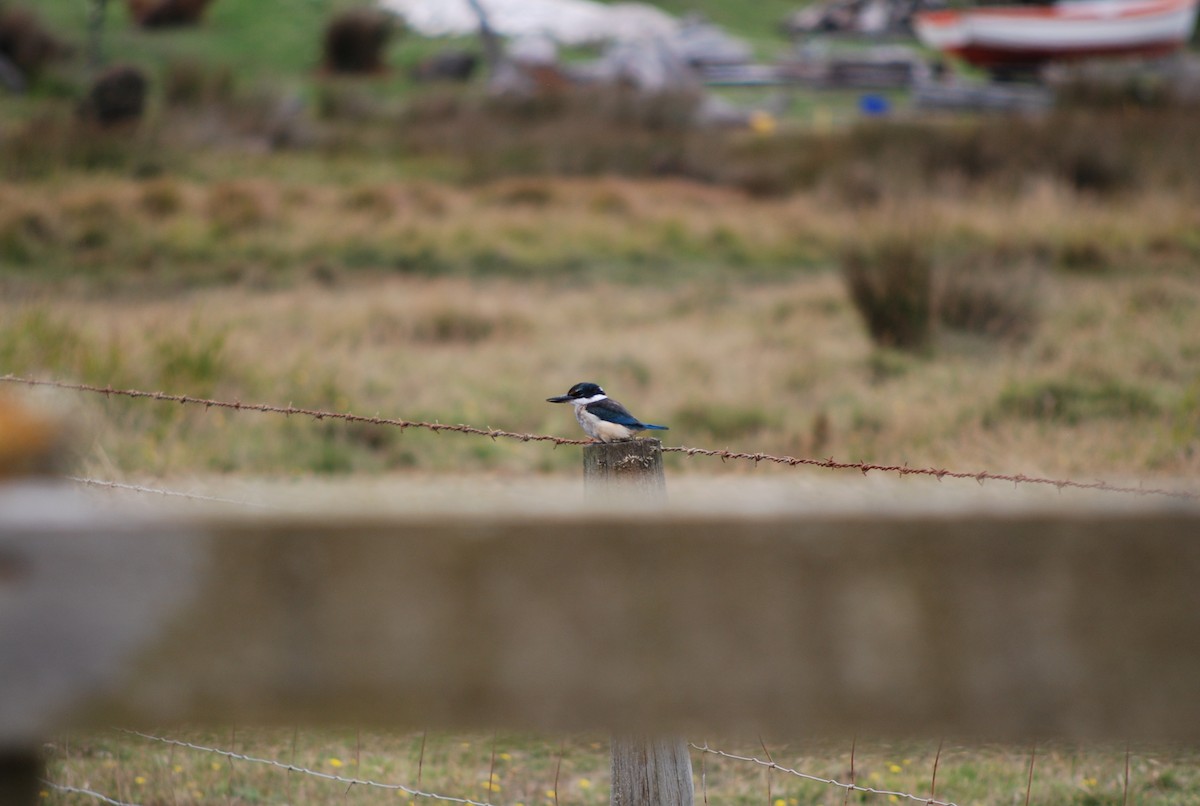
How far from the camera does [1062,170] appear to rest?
18562 millimetres

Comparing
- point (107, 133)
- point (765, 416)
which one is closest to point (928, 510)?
point (765, 416)

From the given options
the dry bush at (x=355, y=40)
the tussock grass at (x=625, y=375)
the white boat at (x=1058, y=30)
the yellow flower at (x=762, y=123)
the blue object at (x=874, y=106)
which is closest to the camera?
the tussock grass at (x=625, y=375)

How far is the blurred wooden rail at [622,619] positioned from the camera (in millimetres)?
1082

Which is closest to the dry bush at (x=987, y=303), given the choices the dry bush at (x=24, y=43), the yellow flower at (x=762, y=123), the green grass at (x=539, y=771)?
the green grass at (x=539, y=771)

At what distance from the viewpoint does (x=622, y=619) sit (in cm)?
111

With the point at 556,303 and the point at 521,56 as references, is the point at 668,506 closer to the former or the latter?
the point at 556,303

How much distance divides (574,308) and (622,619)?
37.9 ft

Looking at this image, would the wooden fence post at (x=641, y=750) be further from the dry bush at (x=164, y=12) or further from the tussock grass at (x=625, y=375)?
the dry bush at (x=164, y=12)

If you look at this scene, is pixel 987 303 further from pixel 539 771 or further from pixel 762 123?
pixel 762 123

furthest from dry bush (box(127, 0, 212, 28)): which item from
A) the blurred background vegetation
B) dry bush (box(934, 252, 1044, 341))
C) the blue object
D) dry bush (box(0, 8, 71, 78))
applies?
dry bush (box(934, 252, 1044, 341))

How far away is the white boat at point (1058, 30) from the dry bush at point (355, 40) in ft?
63.1

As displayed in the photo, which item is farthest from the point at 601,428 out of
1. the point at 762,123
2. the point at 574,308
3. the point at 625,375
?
the point at 762,123

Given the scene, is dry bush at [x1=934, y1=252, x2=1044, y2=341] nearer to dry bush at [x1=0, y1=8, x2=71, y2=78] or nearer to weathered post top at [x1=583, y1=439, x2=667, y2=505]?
weathered post top at [x1=583, y1=439, x2=667, y2=505]

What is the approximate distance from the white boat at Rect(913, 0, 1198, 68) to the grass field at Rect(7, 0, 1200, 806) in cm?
1760
